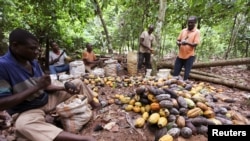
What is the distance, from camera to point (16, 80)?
215cm

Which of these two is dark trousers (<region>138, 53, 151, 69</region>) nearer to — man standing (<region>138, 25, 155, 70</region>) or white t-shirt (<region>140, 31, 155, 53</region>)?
man standing (<region>138, 25, 155, 70</region>)

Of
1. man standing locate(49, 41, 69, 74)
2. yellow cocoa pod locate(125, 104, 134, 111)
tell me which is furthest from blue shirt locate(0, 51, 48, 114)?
man standing locate(49, 41, 69, 74)

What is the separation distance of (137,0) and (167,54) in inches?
240

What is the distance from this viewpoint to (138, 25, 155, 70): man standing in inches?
250

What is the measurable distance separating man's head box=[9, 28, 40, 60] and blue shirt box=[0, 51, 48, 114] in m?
0.11

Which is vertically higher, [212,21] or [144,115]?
[212,21]

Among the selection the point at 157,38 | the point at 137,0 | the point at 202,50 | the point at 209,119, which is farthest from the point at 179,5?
the point at 209,119

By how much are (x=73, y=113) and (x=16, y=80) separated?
75 cm

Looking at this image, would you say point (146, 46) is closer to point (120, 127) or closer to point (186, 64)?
point (186, 64)

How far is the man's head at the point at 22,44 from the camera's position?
2076 mm

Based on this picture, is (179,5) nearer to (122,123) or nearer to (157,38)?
(157,38)

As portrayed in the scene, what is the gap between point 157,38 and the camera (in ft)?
16.2

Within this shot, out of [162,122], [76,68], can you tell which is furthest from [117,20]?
[162,122]

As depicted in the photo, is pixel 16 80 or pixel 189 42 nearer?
pixel 16 80
